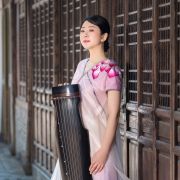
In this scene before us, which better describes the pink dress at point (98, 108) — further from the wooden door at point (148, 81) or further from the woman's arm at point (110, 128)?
the wooden door at point (148, 81)

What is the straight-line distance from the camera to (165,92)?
463cm

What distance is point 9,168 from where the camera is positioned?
36.1 ft

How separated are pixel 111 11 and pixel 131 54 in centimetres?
67

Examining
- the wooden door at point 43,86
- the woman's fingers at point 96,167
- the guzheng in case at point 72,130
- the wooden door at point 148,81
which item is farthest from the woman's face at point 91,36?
the wooden door at point 43,86

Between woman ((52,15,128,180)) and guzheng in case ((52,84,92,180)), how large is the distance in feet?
0.14

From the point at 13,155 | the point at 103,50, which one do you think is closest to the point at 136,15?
the point at 103,50

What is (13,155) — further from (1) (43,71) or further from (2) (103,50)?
(2) (103,50)

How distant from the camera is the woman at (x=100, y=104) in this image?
3.92 m

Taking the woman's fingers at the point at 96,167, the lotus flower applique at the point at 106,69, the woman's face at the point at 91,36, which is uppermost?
the woman's face at the point at 91,36

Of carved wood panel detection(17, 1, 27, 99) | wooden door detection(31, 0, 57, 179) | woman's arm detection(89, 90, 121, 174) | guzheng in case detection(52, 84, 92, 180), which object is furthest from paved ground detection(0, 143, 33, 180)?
woman's arm detection(89, 90, 121, 174)

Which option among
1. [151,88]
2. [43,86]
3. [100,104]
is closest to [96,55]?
[100,104]

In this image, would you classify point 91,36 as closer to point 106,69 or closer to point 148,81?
point 106,69

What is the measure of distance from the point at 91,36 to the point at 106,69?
0.27 m

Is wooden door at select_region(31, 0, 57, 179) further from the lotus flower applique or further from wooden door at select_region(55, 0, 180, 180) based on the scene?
the lotus flower applique
